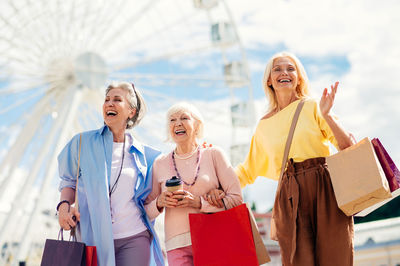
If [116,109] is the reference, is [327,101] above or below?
below

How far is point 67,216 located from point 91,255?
0.29 meters

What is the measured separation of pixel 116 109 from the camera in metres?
3.21

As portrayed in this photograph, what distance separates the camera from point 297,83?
310cm

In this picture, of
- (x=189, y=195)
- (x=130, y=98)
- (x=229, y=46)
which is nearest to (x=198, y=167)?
(x=189, y=195)

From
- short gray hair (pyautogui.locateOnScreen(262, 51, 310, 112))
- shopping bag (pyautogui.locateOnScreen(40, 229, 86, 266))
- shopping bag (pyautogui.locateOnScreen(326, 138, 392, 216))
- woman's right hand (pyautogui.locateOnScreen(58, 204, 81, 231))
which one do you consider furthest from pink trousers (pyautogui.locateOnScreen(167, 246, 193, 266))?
short gray hair (pyautogui.locateOnScreen(262, 51, 310, 112))

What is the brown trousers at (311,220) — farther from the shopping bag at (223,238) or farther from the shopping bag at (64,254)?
the shopping bag at (64,254)

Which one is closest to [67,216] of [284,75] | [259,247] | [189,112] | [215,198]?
[215,198]

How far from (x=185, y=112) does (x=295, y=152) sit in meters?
0.78

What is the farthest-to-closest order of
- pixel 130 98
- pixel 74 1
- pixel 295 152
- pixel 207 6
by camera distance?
pixel 207 6 → pixel 74 1 → pixel 130 98 → pixel 295 152

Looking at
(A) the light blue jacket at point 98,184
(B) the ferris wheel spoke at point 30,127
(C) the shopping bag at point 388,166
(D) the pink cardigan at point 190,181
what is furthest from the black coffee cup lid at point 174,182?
(B) the ferris wheel spoke at point 30,127

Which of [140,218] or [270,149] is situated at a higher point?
[270,149]

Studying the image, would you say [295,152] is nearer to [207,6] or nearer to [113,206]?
[113,206]

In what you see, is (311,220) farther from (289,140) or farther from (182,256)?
(182,256)

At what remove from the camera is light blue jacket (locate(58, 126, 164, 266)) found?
283 centimetres
